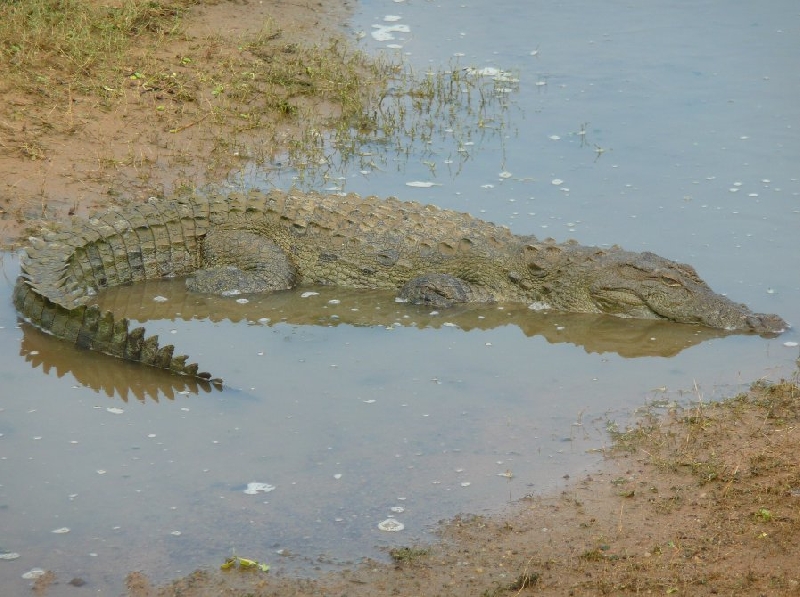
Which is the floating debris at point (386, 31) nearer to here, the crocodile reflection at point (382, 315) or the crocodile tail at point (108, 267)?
the crocodile tail at point (108, 267)

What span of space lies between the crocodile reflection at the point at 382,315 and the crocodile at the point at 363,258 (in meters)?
0.11

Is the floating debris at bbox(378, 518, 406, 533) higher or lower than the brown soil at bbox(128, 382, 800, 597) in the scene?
lower

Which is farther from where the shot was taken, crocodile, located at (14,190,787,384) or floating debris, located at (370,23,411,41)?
floating debris, located at (370,23,411,41)

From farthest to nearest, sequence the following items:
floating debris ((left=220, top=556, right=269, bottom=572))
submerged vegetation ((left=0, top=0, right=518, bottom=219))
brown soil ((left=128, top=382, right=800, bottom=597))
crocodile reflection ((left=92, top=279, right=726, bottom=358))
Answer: submerged vegetation ((left=0, top=0, right=518, bottom=219)) < crocodile reflection ((left=92, top=279, right=726, bottom=358)) < floating debris ((left=220, top=556, right=269, bottom=572)) < brown soil ((left=128, top=382, right=800, bottom=597))

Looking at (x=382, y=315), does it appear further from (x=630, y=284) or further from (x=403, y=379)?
(x=630, y=284)

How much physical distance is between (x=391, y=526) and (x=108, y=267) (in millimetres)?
4377

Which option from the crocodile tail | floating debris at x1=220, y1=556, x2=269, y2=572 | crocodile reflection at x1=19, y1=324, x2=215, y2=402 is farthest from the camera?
the crocodile tail

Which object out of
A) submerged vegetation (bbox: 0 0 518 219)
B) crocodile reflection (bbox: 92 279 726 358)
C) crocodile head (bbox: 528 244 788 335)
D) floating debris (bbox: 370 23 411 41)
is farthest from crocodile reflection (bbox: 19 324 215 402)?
floating debris (bbox: 370 23 411 41)

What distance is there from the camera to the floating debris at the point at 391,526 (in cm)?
570

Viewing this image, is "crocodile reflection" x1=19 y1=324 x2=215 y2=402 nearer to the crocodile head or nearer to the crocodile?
the crocodile

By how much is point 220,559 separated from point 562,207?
21.1 ft

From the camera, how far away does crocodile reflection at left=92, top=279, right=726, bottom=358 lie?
8.63 metres

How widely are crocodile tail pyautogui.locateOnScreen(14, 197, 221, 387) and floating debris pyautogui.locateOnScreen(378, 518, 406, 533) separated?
78.6 inches

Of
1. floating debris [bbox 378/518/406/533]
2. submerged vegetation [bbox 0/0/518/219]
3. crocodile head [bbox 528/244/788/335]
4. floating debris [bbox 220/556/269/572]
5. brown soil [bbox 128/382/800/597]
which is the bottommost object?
floating debris [bbox 220/556/269/572]
